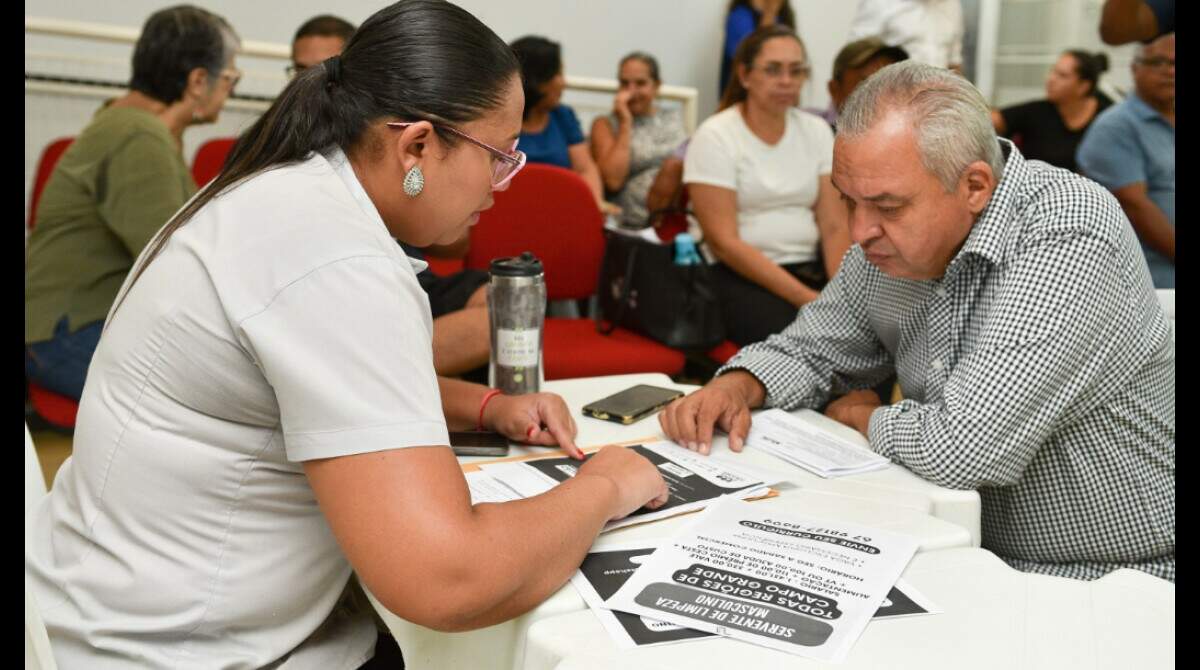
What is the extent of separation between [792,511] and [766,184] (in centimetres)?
230

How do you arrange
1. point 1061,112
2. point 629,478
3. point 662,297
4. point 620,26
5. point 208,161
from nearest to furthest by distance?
1. point 629,478
2. point 662,297
3. point 208,161
4. point 1061,112
5. point 620,26

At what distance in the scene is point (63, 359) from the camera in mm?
2803

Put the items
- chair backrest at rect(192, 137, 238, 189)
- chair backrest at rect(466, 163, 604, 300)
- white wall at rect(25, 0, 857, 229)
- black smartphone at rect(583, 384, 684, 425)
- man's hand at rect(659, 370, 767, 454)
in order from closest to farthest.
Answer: man's hand at rect(659, 370, 767, 454)
black smartphone at rect(583, 384, 684, 425)
chair backrest at rect(466, 163, 604, 300)
chair backrest at rect(192, 137, 238, 189)
white wall at rect(25, 0, 857, 229)

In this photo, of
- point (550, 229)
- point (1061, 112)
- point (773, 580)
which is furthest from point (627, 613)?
point (1061, 112)

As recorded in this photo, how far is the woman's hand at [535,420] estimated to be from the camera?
1506mm

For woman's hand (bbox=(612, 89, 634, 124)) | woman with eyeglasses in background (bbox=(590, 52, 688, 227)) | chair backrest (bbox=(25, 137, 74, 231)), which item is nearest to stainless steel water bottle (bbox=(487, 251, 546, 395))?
chair backrest (bbox=(25, 137, 74, 231))

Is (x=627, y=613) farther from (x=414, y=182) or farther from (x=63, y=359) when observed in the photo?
(x=63, y=359)

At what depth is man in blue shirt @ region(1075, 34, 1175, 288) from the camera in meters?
3.49

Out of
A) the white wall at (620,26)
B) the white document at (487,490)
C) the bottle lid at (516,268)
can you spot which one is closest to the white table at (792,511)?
the white document at (487,490)

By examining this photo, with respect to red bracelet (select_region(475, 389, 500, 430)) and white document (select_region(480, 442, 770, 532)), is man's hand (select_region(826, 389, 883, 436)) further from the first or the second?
red bracelet (select_region(475, 389, 500, 430))

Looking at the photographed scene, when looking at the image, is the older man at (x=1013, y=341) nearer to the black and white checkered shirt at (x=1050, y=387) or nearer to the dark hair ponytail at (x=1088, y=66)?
the black and white checkered shirt at (x=1050, y=387)

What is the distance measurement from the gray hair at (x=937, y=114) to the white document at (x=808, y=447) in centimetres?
42

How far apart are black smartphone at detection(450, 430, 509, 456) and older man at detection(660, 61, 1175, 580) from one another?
0.26m
